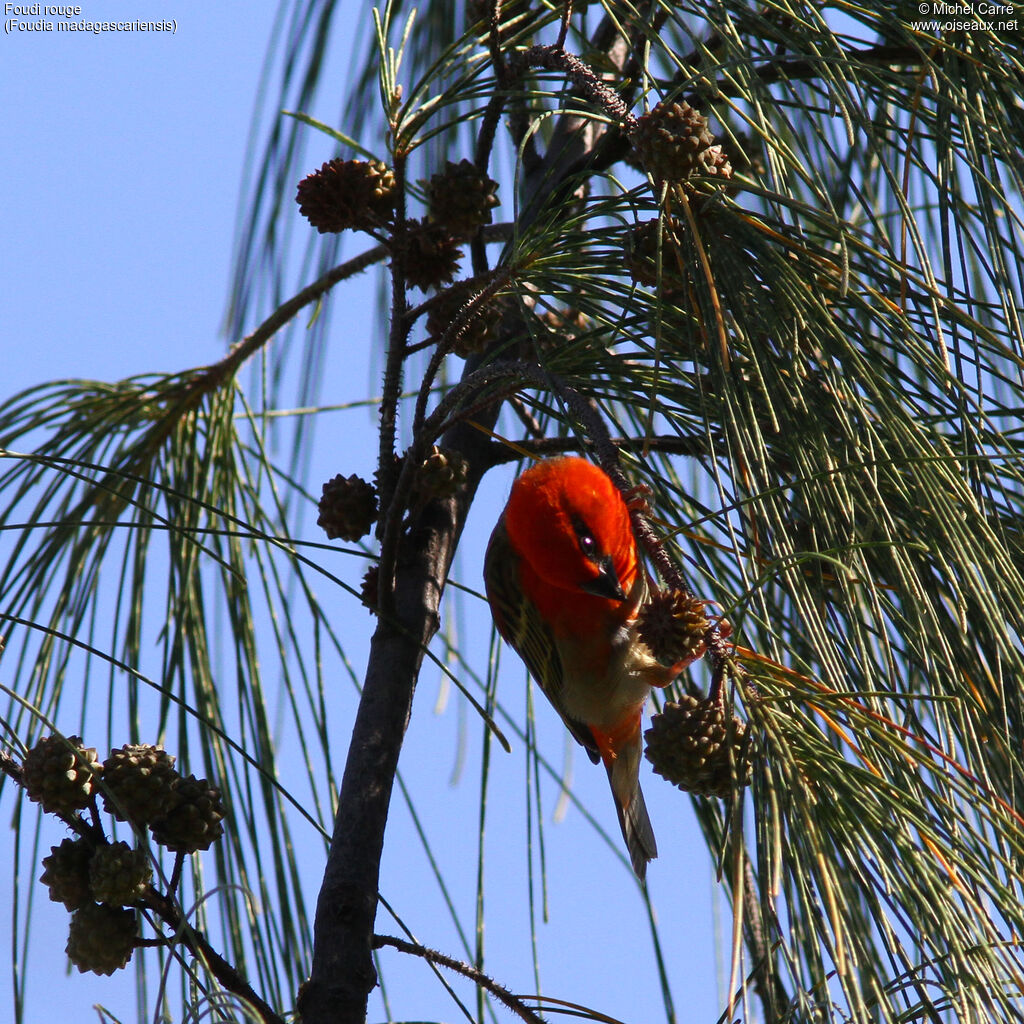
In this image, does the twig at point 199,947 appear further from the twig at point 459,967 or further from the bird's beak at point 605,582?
the bird's beak at point 605,582

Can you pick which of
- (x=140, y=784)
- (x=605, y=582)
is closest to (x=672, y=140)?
(x=140, y=784)

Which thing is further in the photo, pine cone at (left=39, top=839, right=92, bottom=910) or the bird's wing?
the bird's wing

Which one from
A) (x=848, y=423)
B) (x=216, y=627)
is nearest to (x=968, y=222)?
(x=848, y=423)

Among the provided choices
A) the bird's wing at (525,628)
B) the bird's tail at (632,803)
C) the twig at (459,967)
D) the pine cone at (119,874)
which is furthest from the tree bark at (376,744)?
the bird's tail at (632,803)

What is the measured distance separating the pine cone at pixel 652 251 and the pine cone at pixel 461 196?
0.27m

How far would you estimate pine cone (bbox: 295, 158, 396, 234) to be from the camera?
4.72ft

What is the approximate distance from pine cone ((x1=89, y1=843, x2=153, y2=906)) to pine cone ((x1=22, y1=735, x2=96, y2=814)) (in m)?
0.06

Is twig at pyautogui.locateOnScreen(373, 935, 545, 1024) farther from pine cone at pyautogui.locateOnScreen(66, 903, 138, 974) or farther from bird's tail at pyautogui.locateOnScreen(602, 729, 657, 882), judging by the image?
bird's tail at pyautogui.locateOnScreen(602, 729, 657, 882)

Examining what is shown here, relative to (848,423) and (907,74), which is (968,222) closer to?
(848,423)

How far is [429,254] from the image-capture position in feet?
4.87

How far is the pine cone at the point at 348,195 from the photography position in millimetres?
1439

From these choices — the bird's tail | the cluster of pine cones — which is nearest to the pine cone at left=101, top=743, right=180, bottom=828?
the cluster of pine cones

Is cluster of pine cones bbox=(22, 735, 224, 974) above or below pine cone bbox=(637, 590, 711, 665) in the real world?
below

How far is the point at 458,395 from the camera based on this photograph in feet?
4.59
